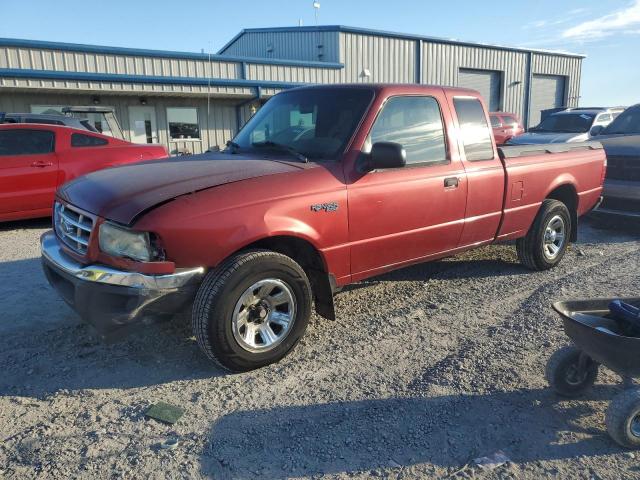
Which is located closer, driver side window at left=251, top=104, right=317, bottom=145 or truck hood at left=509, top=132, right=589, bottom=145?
driver side window at left=251, top=104, right=317, bottom=145

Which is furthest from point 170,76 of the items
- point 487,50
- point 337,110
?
point 487,50

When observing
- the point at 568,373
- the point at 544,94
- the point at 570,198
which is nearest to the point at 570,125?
the point at 570,198

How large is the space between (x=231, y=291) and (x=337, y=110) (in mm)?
1813

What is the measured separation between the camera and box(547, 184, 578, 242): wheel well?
5758 mm

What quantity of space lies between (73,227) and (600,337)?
3331 mm

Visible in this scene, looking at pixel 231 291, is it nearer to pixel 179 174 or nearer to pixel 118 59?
pixel 179 174

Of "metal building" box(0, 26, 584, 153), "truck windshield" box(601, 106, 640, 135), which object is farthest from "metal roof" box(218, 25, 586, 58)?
"truck windshield" box(601, 106, 640, 135)

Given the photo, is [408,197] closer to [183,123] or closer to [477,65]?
[183,123]

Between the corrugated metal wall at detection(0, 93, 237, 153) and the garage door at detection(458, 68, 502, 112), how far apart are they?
13.8m

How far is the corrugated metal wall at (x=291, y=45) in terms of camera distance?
2291 cm

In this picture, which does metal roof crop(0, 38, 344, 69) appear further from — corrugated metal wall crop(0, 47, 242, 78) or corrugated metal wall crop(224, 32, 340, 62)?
corrugated metal wall crop(224, 32, 340, 62)

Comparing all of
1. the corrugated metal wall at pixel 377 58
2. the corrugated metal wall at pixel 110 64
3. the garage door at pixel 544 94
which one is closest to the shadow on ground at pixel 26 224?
the corrugated metal wall at pixel 110 64

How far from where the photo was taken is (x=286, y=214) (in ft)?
10.9

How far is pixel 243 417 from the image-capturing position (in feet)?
9.36
